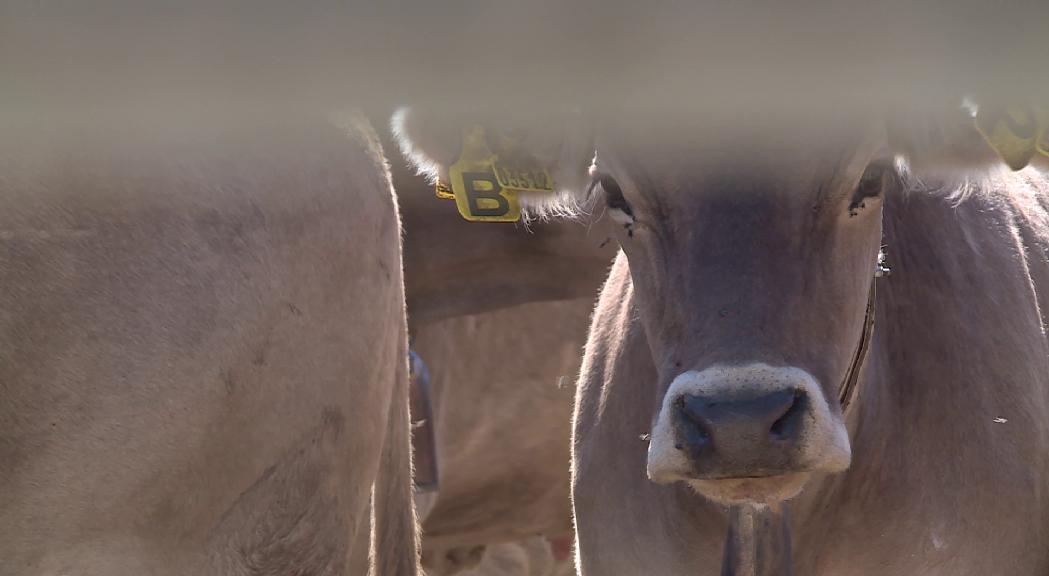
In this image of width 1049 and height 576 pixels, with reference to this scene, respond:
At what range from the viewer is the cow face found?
258 cm

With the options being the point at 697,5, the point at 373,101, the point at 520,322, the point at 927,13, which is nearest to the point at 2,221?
the point at 373,101

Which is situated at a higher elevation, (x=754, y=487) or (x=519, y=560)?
(x=519, y=560)

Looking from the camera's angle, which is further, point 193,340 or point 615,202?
point 615,202

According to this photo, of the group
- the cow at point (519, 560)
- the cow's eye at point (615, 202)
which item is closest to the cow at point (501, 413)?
the cow at point (519, 560)

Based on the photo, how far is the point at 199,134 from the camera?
3020 mm

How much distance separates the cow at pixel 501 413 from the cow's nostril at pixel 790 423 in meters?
3.27

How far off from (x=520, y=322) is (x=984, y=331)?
9.49ft

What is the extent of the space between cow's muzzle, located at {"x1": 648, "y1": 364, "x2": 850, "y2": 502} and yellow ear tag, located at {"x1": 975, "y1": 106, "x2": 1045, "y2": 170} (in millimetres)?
718

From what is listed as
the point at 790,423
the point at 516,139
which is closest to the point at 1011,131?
the point at 790,423

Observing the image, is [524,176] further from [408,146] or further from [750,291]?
[750,291]

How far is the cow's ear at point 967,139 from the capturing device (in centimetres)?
287

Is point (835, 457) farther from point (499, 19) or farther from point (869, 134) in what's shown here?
point (499, 19)

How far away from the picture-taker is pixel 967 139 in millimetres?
3012

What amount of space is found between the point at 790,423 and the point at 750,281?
309mm
